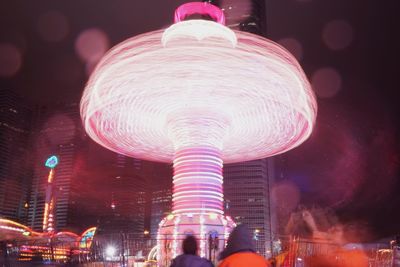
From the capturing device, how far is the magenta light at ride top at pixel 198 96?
19.4 meters

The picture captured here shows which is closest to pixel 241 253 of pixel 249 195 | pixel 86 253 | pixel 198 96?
pixel 86 253

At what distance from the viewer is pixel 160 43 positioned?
1981cm

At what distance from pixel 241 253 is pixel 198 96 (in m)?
16.4

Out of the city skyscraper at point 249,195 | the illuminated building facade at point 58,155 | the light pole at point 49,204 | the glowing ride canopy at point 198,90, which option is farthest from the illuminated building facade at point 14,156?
the glowing ride canopy at point 198,90

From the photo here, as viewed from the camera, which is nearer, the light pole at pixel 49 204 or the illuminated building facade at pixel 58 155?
the light pole at pixel 49 204

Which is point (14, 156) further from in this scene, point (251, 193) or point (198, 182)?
point (198, 182)

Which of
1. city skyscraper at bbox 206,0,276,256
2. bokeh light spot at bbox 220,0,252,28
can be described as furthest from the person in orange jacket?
bokeh light spot at bbox 220,0,252,28

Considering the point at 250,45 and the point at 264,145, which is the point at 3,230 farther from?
the point at 250,45

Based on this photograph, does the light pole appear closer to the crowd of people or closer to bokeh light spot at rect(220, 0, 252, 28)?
the crowd of people

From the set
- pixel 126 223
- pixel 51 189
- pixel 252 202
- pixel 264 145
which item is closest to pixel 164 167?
pixel 126 223

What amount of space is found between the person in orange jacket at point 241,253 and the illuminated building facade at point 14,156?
14914 cm

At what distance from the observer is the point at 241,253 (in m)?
4.98

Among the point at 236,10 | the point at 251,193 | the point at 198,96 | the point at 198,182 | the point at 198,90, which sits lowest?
the point at 198,182

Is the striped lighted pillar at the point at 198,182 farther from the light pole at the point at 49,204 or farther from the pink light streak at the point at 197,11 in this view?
the light pole at the point at 49,204
